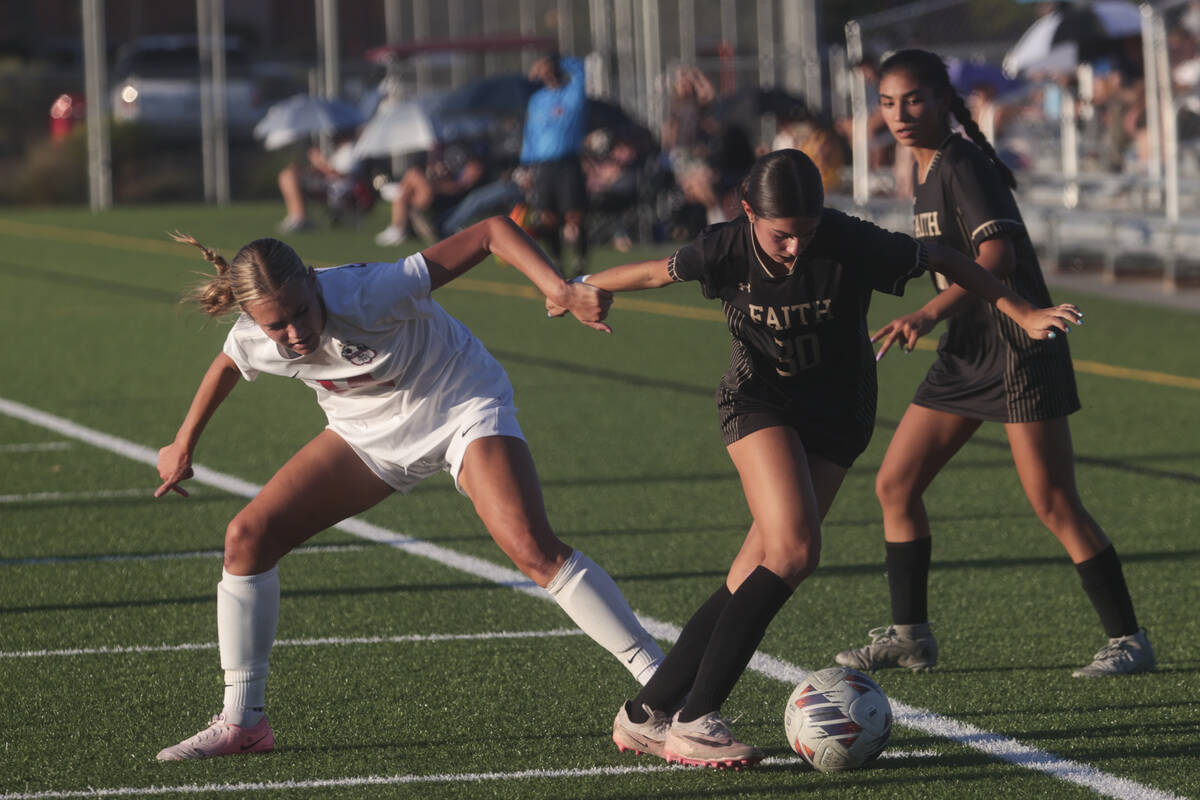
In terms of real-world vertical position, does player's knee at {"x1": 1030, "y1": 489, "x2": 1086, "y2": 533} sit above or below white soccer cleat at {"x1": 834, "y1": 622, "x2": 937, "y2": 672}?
above

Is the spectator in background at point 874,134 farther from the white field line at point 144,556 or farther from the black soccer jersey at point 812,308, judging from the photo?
the black soccer jersey at point 812,308

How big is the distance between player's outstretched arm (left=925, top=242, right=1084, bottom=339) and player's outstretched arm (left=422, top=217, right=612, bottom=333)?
0.88 meters

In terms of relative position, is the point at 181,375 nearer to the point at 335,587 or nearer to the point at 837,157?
the point at 335,587

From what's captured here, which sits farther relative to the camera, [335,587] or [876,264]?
[335,587]

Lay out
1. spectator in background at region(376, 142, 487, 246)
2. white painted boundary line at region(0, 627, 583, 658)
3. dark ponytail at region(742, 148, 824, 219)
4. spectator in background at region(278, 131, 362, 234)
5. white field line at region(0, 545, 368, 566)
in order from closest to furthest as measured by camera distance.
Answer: dark ponytail at region(742, 148, 824, 219) → white painted boundary line at region(0, 627, 583, 658) → white field line at region(0, 545, 368, 566) → spectator in background at region(376, 142, 487, 246) → spectator in background at region(278, 131, 362, 234)

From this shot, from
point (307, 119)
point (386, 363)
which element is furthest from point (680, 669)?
point (307, 119)

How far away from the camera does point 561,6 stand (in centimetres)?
4194

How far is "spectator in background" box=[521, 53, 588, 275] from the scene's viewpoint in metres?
19.4

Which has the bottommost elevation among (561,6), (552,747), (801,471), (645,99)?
(552,747)

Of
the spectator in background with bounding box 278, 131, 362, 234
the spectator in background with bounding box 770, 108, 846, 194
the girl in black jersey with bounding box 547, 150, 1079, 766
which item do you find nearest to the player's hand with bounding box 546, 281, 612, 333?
the girl in black jersey with bounding box 547, 150, 1079, 766

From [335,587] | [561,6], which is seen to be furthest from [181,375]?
[561,6]

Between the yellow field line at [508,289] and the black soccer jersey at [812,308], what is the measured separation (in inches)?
285

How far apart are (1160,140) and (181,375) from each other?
9894 mm

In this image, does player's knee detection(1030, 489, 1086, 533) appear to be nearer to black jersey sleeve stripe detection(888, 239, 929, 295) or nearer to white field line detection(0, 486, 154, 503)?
black jersey sleeve stripe detection(888, 239, 929, 295)
